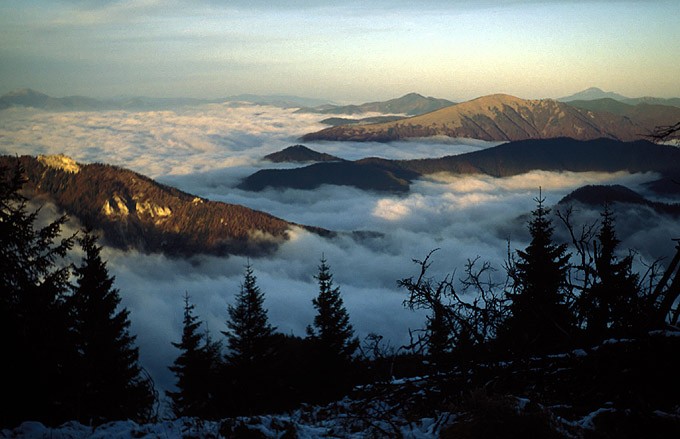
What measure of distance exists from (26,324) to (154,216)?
494 feet

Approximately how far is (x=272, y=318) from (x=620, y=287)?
114 m

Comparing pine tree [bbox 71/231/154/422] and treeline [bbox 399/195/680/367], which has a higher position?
treeline [bbox 399/195/680/367]

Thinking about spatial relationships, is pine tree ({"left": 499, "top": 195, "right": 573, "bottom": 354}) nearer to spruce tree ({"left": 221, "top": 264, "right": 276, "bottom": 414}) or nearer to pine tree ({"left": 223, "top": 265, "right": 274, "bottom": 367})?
spruce tree ({"left": 221, "top": 264, "right": 276, "bottom": 414})

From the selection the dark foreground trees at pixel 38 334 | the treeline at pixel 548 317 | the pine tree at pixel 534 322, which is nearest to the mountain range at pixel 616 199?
the dark foreground trees at pixel 38 334

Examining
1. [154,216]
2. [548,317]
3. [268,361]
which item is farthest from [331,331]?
[154,216]

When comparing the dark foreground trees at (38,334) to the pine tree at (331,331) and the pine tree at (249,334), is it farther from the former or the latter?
the pine tree at (331,331)

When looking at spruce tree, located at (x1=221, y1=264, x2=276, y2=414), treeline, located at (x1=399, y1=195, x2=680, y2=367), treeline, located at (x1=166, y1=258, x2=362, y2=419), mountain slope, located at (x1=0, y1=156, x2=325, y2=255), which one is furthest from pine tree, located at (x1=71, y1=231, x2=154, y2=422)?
mountain slope, located at (x1=0, y1=156, x2=325, y2=255)

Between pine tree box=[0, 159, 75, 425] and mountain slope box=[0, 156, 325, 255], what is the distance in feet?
472

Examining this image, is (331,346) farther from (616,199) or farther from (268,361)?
(616,199)

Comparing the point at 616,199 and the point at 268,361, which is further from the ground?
the point at 616,199

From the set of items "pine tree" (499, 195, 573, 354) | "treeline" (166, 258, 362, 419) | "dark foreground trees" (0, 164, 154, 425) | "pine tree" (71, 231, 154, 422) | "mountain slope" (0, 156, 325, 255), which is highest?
"pine tree" (499, 195, 573, 354)

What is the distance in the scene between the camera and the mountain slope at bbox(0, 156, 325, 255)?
149500 millimetres

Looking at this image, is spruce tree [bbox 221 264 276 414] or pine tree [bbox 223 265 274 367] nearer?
spruce tree [bbox 221 264 276 414]

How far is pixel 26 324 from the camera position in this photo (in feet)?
35.5
